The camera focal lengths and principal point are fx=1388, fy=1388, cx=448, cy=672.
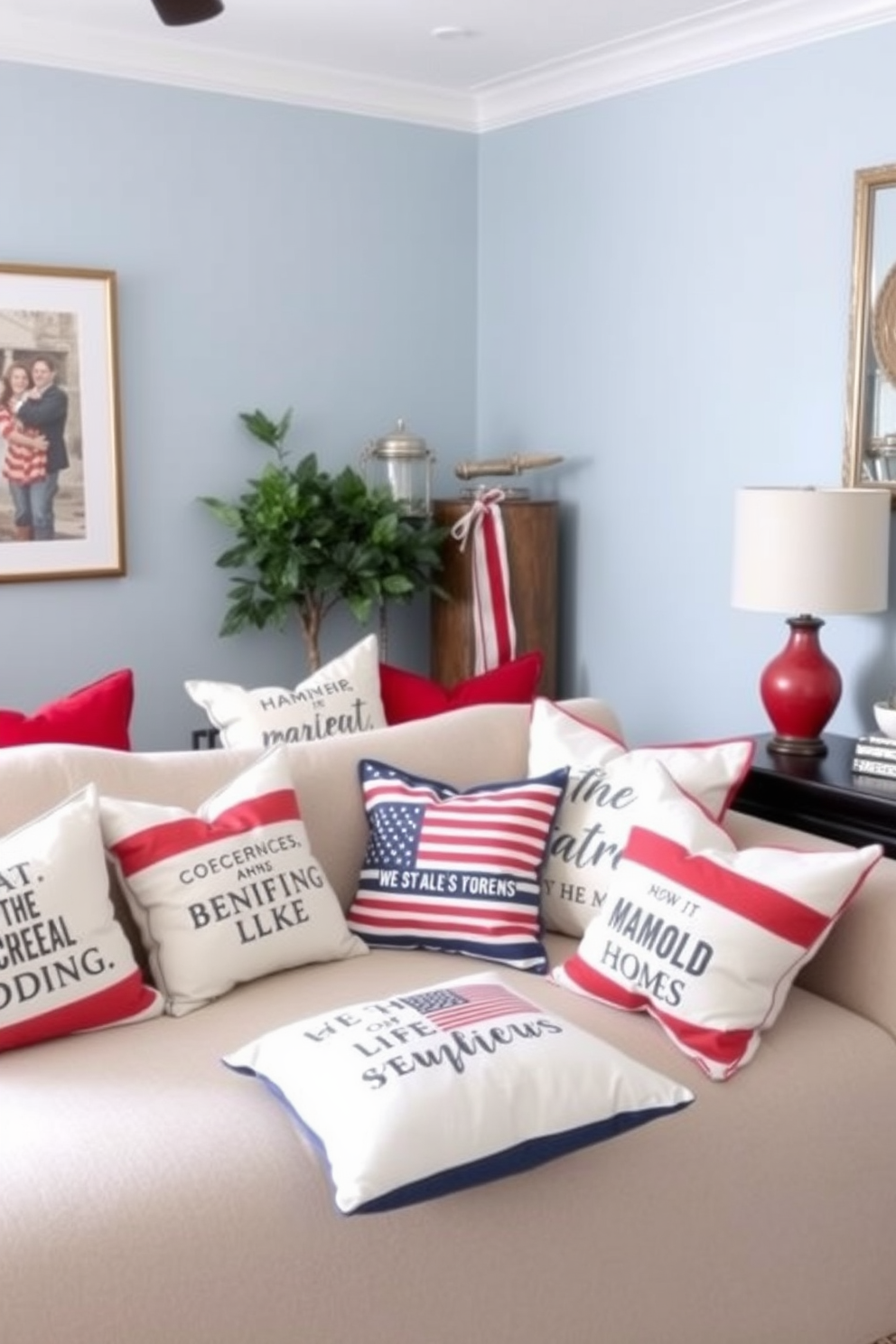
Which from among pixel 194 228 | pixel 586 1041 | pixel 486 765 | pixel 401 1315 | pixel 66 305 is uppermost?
pixel 194 228

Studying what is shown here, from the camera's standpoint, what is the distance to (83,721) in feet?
8.48

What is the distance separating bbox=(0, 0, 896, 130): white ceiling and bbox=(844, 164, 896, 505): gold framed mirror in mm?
411

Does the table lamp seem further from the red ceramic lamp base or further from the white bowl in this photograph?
the white bowl

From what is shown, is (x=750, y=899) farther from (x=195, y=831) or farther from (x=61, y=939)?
(x=61, y=939)

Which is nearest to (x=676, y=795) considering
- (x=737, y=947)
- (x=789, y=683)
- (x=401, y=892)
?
(x=737, y=947)

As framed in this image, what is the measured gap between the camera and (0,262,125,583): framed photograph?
370 centimetres

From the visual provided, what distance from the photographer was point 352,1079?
67.8 inches

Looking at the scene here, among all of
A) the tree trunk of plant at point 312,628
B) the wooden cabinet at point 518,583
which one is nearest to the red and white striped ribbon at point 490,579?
the wooden cabinet at point 518,583

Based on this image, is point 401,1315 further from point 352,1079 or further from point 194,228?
point 194,228

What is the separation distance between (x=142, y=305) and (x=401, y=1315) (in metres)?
2.95

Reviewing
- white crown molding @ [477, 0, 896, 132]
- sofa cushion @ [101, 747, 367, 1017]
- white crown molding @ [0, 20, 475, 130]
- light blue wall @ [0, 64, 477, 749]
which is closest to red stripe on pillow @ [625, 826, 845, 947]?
sofa cushion @ [101, 747, 367, 1017]

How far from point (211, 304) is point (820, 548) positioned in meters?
1.98

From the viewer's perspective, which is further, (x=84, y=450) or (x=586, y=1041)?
(x=84, y=450)

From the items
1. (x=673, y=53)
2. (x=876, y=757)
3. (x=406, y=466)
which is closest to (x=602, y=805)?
(x=876, y=757)
